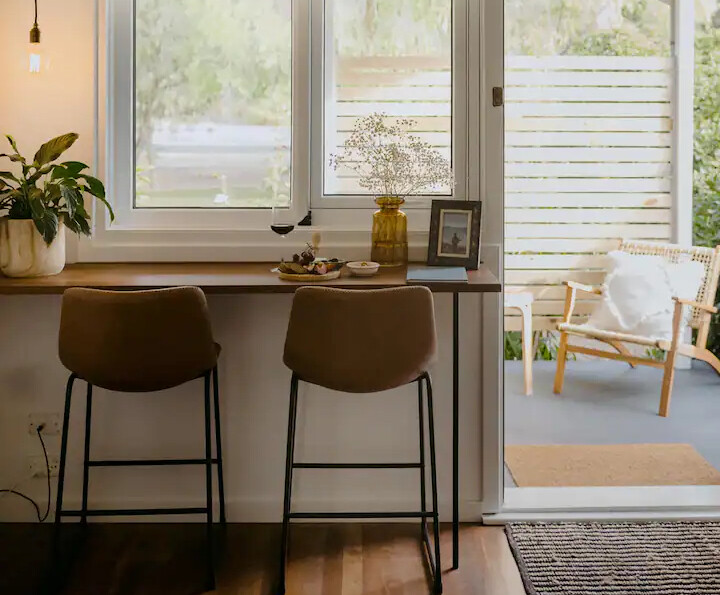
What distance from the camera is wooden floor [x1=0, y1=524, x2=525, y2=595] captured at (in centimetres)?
254

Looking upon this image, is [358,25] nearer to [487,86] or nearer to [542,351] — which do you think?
[487,86]

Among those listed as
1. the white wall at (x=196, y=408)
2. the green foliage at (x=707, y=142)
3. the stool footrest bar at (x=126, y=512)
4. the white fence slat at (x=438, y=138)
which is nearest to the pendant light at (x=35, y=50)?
the white wall at (x=196, y=408)

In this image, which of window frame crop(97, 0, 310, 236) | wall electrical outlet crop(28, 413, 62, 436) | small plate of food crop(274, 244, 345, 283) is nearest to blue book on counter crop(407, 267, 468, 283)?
small plate of food crop(274, 244, 345, 283)

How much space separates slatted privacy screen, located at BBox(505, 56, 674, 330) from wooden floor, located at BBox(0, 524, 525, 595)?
7.57 feet

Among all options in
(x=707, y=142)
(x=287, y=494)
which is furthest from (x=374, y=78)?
(x=707, y=142)

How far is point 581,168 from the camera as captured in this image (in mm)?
5020

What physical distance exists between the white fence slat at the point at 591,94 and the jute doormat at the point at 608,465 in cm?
207

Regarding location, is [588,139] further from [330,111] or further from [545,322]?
[330,111]

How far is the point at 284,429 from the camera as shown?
9.88 ft

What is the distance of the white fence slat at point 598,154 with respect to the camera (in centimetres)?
496

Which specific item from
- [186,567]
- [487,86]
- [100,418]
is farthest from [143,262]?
[487,86]

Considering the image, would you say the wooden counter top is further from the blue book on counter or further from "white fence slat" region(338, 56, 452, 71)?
"white fence slat" region(338, 56, 452, 71)

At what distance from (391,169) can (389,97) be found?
337mm

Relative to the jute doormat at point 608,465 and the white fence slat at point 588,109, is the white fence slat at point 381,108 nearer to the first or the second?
the jute doormat at point 608,465
